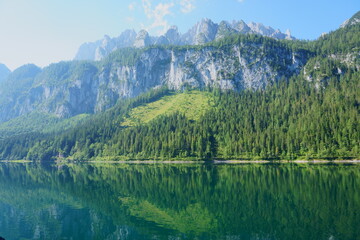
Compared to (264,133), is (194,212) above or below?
below

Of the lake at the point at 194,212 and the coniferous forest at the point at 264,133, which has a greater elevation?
the coniferous forest at the point at 264,133

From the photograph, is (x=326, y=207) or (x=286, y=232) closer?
(x=286, y=232)

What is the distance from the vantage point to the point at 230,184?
63.6 meters

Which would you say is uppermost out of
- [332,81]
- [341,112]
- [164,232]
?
[332,81]

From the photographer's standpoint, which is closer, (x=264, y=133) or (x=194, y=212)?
(x=194, y=212)

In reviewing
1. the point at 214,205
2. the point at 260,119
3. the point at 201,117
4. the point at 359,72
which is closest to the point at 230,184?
the point at 214,205

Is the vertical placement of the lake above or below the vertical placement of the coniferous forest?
below

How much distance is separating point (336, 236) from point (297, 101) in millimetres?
168665

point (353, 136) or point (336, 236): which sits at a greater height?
point (353, 136)

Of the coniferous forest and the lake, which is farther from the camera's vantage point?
the coniferous forest

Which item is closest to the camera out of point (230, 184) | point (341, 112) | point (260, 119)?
point (230, 184)

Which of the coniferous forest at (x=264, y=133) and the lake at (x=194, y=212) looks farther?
the coniferous forest at (x=264, y=133)

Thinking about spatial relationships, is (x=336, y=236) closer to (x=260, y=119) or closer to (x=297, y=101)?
(x=260, y=119)

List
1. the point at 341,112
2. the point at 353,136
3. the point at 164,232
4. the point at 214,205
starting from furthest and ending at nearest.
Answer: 1. the point at 341,112
2. the point at 353,136
3. the point at 214,205
4. the point at 164,232
